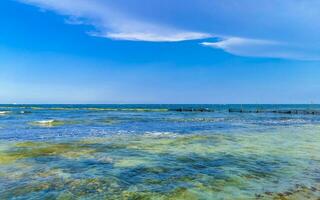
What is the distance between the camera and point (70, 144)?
23734mm

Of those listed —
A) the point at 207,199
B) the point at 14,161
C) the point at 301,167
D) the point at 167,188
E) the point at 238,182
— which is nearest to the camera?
the point at 207,199

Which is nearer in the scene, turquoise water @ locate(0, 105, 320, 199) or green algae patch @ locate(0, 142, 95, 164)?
turquoise water @ locate(0, 105, 320, 199)

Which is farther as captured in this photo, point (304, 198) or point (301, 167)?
point (301, 167)

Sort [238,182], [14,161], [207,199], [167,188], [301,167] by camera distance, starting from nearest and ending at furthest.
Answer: [207,199] < [167,188] < [238,182] < [301,167] < [14,161]

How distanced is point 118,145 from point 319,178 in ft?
43.7

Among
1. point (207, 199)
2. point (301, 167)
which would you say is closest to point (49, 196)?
point (207, 199)

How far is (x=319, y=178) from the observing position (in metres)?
13.6

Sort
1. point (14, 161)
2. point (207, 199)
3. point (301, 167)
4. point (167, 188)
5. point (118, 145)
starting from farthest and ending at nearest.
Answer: point (118, 145) → point (14, 161) → point (301, 167) → point (167, 188) → point (207, 199)

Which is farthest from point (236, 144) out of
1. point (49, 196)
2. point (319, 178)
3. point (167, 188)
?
point (49, 196)

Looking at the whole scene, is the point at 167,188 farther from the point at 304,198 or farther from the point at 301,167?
the point at 301,167

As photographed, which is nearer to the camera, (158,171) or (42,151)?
(158,171)

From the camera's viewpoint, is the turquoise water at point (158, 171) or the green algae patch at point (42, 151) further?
the green algae patch at point (42, 151)

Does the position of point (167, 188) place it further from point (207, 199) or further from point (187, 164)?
point (187, 164)

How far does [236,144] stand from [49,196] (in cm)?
1589
